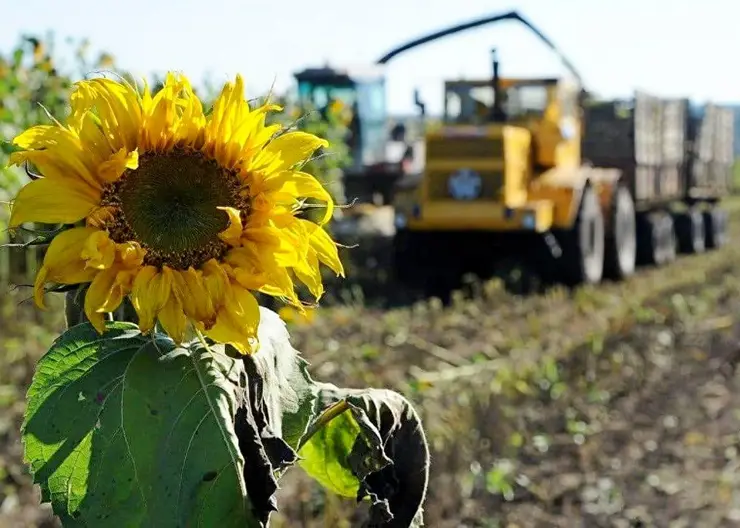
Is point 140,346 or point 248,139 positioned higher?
point 248,139

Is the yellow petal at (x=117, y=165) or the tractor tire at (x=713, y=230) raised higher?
the yellow petal at (x=117, y=165)

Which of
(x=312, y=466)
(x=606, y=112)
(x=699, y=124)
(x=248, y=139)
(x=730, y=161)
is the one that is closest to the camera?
(x=248, y=139)

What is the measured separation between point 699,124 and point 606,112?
3.27 m

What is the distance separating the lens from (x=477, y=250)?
10.6 m

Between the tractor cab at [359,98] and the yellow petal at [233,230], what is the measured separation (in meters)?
16.6

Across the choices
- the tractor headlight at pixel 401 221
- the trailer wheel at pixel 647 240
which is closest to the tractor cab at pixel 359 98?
the trailer wheel at pixel 647 240

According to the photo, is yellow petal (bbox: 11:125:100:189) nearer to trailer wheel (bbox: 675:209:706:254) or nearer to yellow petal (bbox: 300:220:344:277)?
yellow petal (bbox: 300:220:344:277)

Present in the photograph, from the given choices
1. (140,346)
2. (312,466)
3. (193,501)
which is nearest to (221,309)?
(140,346)

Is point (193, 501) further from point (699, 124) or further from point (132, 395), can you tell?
point (699, 124)

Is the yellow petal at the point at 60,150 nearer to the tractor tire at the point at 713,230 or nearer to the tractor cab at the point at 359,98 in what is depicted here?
the tractor tire at the point at 713,230

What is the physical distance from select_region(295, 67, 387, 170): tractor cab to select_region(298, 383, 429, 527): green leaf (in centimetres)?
1640

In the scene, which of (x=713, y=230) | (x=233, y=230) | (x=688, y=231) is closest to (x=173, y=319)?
(x=233, y=230)

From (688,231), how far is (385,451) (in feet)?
44.9

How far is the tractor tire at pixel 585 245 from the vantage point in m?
10.2
